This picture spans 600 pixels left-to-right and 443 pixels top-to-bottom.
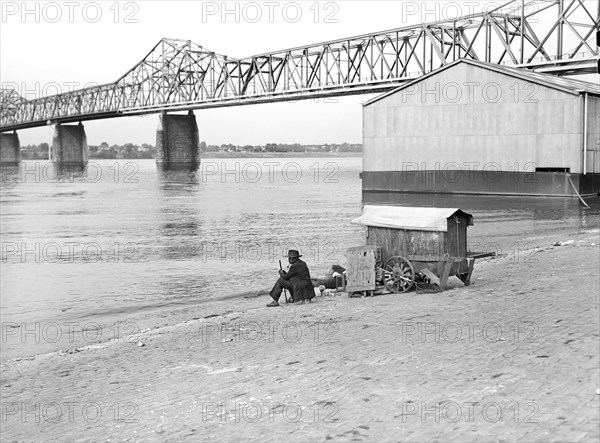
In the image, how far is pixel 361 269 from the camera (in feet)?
49.0

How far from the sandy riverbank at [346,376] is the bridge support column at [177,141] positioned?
129 m

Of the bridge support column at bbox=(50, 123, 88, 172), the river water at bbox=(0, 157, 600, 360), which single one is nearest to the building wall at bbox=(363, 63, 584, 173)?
the river water at bbox=(0, 157, 600, 360)

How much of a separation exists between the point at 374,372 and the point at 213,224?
3040cm

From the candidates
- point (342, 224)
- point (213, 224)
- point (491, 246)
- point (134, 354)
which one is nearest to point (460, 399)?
point (134, 354)

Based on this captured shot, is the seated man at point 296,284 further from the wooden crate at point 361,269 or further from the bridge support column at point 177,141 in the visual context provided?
the bridge support column at point 177,141

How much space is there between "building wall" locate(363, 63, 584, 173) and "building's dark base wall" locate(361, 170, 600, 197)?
448 mm

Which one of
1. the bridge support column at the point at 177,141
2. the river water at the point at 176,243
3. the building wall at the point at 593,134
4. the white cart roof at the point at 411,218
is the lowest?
the river water at the point at 176,243

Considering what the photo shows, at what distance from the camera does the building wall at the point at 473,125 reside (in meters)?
42.1

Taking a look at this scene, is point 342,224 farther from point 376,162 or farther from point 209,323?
point 209,323

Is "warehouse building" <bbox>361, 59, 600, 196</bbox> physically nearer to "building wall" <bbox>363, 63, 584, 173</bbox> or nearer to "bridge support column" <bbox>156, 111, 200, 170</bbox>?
"building wall" <bbox>363, 63, 584, 173</bbox>

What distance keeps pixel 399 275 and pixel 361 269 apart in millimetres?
792

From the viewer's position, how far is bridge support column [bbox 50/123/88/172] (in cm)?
17162

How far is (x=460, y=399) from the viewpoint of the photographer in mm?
7535

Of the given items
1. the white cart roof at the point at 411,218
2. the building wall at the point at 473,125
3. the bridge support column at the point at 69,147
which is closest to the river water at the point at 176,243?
the building wall at the point at 473,125
